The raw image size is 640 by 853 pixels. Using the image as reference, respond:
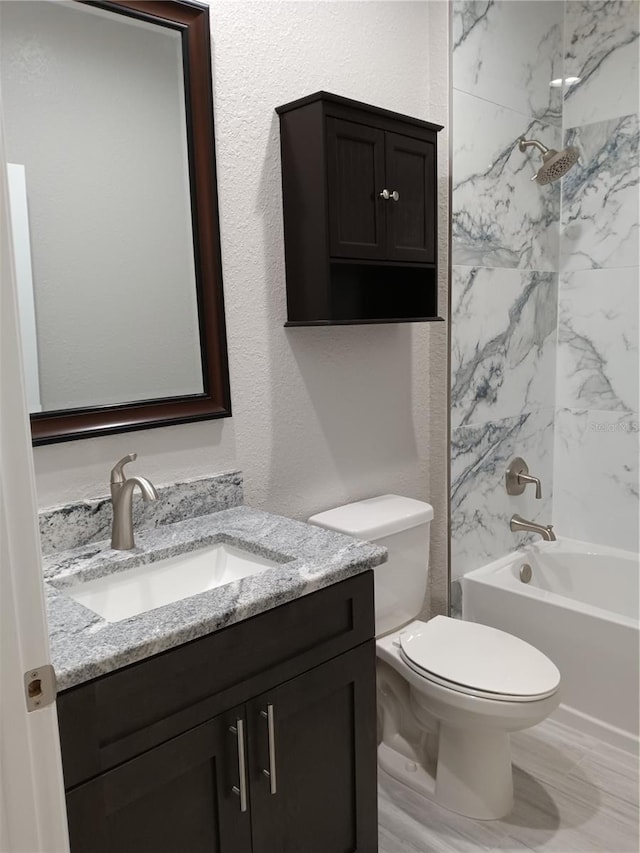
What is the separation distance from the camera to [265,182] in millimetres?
1929

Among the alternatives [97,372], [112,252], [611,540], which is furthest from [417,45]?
[611,540]

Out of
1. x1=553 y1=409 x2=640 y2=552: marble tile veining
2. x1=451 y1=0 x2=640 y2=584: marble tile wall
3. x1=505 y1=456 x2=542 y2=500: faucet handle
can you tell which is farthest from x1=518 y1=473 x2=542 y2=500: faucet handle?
x1=553 y1=409 x2=640 y2=552: marble tile veining

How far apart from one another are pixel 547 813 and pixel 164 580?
1.32 metres

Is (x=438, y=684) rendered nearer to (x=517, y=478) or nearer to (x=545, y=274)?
(x=517, y=478)

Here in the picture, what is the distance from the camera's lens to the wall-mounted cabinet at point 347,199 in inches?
73.1

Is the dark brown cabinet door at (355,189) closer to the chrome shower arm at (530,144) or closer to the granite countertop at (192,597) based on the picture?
the granite countertop at (192,597)

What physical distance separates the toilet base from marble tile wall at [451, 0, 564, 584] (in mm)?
704

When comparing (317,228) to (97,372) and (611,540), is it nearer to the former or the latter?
(97,372)

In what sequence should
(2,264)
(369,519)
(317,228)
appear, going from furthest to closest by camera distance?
(369,519) → (317,228) → (2,264)

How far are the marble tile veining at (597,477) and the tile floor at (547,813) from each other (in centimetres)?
91

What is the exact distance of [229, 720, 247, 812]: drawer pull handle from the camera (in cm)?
133

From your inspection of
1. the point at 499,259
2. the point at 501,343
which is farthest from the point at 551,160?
the point at 501,343

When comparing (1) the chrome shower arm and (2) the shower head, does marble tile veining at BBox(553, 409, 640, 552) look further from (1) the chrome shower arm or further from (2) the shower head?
(1) the chrome shower arm

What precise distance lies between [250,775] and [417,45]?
2.23 metres
